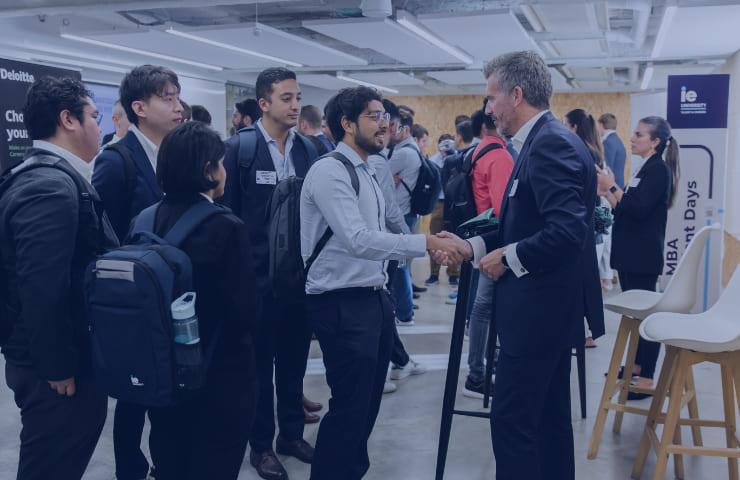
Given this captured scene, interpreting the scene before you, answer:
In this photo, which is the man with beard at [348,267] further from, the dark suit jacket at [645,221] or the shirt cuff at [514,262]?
the dark suit jacket at [645,221]

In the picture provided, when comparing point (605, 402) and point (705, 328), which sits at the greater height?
point (705, 328)

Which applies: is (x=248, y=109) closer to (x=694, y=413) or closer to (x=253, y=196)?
(x=253, y=196)

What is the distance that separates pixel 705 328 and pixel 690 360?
23 centimetres

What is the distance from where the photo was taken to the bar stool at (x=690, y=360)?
261 centimetres

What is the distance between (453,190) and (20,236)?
277 cm

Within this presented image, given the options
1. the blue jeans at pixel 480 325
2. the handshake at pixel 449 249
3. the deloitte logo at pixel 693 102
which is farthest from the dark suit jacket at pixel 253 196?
the deloitte logo at pixel 693 102

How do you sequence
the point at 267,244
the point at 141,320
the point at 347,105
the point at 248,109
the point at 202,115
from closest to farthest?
the point at 141,320 < the point at 347,105 < the point at 267,244 < the point at 248,109 < the point at 202,115

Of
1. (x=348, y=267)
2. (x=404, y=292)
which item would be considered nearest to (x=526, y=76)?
(x=348, y=267)

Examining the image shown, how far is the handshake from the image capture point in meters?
2.38

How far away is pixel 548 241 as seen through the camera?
202 cm

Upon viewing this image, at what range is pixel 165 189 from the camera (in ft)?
6.26

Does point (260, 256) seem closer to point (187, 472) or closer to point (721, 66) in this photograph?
point (187, 472)

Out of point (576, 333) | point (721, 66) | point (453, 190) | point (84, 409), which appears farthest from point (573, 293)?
point (721, 66)

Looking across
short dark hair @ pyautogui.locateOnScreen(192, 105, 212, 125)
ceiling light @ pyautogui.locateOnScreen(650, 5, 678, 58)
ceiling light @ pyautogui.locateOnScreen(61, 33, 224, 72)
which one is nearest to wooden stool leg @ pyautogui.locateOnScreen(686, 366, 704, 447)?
short dark hair @ pyautogui.locateOnScreen(192, 105, 212, 125)
